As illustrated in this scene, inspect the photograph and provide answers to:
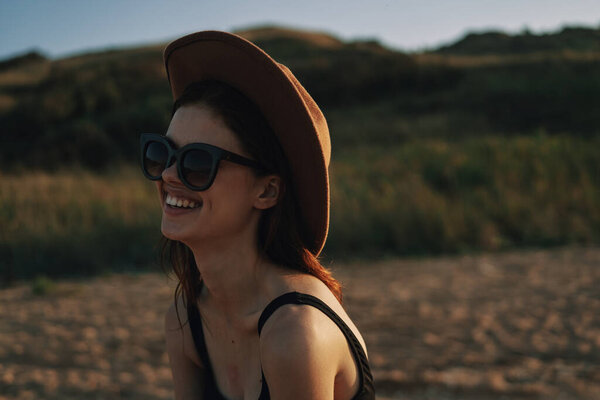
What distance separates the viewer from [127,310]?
→ 21.0 ft

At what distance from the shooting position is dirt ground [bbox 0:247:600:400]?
436 cm

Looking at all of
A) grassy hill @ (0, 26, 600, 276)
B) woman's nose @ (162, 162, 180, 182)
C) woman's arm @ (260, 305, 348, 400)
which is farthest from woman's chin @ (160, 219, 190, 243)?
grassy hill @ (0, 26, 600, 276)

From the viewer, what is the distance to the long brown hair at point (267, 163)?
1559mm

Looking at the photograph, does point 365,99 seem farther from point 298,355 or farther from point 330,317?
point 298,355

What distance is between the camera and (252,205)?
5.29 feet

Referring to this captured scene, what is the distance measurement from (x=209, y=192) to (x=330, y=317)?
414 mm

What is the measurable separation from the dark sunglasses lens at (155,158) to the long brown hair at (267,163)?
13 centimetres

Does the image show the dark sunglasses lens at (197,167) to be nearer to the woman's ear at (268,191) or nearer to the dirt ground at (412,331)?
the woman's ear at (268,191)

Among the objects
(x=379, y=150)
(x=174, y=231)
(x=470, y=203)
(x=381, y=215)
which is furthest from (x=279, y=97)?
(x=379, y=150)

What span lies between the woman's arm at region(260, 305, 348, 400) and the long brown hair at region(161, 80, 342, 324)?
0.27m

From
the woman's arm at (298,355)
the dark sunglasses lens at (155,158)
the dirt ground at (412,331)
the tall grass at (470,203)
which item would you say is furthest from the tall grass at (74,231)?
the woman's arm at (298,355)

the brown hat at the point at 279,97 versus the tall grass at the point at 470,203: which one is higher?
the brown hat at the point at 279,97

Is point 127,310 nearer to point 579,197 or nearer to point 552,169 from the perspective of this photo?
point 579,197

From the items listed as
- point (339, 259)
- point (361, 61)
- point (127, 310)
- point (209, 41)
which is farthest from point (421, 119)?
point (209, 41)
